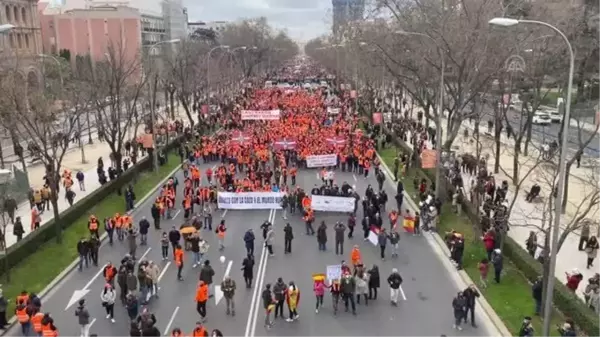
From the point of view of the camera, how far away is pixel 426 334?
1625cm

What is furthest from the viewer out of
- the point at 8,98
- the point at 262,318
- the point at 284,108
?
the point at 284,108

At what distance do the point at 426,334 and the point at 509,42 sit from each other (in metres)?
20.5

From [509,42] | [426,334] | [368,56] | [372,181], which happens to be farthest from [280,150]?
[426,334]

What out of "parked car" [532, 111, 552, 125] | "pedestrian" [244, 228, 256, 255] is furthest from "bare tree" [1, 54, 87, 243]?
"parked car" [532, 111, 552, 125]

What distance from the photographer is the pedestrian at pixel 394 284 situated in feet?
57.8

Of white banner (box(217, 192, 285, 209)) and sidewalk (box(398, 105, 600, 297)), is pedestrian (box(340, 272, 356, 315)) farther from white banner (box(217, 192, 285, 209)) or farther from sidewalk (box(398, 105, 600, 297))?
white banner (box(217, 192, 285, 209))

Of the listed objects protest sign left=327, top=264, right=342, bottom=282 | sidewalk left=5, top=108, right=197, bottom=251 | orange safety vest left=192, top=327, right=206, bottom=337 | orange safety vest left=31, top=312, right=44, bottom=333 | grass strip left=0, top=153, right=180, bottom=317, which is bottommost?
sidewalk left=5, top=108, right=197, bottom=251

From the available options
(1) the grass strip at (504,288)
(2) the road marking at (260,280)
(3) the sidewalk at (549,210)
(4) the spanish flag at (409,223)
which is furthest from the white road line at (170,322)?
(4) the spanish flag at (409,223)

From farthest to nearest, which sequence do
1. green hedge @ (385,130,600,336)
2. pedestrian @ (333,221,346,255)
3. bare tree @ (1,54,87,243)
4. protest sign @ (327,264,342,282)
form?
bare tree @ (1,54,87,243), pedestrian @ (333,221,346,255), protest sign @ (327,264,342,282), green hedge @ (385,130,600,336)

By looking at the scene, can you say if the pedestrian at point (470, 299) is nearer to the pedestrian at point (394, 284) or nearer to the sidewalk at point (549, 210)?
the pedestrian at point (394, 284)

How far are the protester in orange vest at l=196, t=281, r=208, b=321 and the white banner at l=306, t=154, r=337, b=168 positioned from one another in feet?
67.7

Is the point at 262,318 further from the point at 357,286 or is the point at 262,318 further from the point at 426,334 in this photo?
the point at 426,334

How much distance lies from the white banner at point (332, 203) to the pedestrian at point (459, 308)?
10609mm

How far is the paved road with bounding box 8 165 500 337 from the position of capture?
16719 mm
